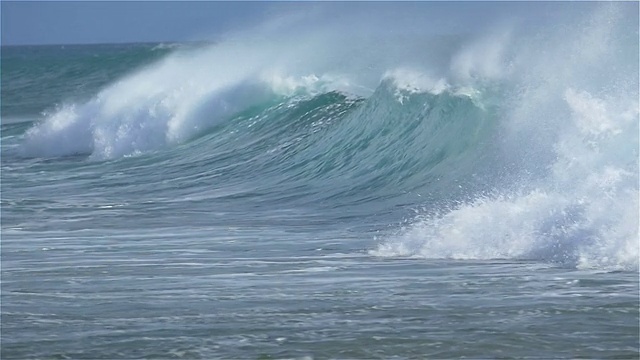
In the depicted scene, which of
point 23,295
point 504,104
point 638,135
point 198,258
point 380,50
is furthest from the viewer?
point 380,50

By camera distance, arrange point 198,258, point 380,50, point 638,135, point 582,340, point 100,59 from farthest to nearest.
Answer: point 100,59, point 380,50, point 638,135, point 198,258, point 582,340

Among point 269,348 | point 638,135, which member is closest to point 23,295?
point 269,348

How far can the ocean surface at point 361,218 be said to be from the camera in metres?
6.98

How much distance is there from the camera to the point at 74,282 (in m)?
8.75

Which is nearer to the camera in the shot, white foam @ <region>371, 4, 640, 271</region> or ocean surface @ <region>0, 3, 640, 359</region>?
ocean surface @ <region>0, 3, 640, 359</region>

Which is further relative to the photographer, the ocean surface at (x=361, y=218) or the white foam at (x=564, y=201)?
the white foam at (x=564, y=201)

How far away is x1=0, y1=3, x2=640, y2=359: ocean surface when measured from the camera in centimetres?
698

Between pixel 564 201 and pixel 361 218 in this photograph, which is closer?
pixel 564 201

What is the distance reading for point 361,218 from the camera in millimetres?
12188

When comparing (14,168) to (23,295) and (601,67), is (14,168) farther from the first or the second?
(23,295)

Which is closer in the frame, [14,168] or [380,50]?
[14,168]

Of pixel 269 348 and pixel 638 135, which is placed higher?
pixel 638 135

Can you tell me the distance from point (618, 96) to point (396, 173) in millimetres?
4157

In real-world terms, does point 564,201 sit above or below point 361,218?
below
